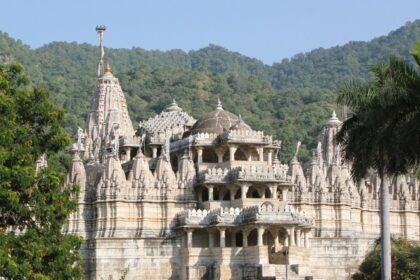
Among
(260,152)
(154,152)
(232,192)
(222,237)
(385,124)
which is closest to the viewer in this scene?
(385,124)

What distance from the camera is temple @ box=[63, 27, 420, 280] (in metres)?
63.0

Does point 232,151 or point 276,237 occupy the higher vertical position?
point 232,151

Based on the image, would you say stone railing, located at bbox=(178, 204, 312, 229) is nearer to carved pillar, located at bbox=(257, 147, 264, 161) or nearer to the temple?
the temple

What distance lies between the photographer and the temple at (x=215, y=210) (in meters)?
63.0

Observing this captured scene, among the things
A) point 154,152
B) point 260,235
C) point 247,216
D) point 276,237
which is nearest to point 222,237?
point 247,216

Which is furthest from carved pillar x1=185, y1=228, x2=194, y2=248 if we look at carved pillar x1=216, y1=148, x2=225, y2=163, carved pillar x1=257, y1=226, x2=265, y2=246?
carved pillar x1=216, y1=148, x2=225, y2=163

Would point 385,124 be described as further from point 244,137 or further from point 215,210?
point 244,137

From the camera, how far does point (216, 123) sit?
69812mm

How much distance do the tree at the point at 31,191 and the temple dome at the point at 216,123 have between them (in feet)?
97.7

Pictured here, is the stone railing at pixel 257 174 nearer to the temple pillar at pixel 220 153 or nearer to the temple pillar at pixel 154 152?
the temple pillar at pixel 220 153

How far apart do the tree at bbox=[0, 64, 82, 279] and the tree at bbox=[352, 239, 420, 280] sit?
857 inches

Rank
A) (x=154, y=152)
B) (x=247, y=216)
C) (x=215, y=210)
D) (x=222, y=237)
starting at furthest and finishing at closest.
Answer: (x=154, y=152)
(x=215, y=210)
(x=222, y=237)
(x=247, y=216)

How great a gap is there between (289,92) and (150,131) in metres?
82.7

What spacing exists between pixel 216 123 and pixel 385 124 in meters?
31.7
